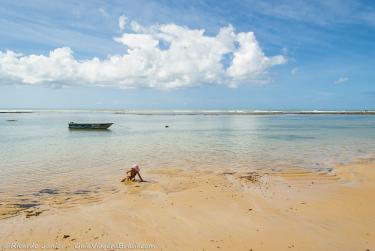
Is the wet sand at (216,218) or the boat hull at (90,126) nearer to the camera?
the wet sand at (216,218)

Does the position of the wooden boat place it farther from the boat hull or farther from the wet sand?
the wet sand

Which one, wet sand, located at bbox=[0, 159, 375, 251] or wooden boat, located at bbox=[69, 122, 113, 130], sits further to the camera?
wooden boat, located at bbox=[69, 122, 113, 130]

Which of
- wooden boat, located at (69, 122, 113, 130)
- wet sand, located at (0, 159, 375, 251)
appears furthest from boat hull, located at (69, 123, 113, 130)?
wet sand, located at (0, 159, 375, 251)

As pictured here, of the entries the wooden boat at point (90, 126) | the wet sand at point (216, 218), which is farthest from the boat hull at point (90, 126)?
the wet sand at point (216, 218)

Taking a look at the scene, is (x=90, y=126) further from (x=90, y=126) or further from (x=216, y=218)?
(x=216, y=218)

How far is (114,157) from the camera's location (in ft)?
70.8

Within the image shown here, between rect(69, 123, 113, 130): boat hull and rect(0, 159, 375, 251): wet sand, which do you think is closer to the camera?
rect(0, 159, 375, 251): wet sand

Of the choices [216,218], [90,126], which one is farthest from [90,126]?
[216,218]

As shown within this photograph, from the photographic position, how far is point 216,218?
30.6 feet

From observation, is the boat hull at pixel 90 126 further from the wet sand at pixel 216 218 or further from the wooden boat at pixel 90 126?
the wet sand at pixel 216 218

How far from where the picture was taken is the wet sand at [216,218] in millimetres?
7762

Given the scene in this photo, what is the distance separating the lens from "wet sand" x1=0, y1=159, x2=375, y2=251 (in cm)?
776

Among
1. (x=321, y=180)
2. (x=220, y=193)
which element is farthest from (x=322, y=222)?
(x=321, y=180)

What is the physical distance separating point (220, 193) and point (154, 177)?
4.31m
